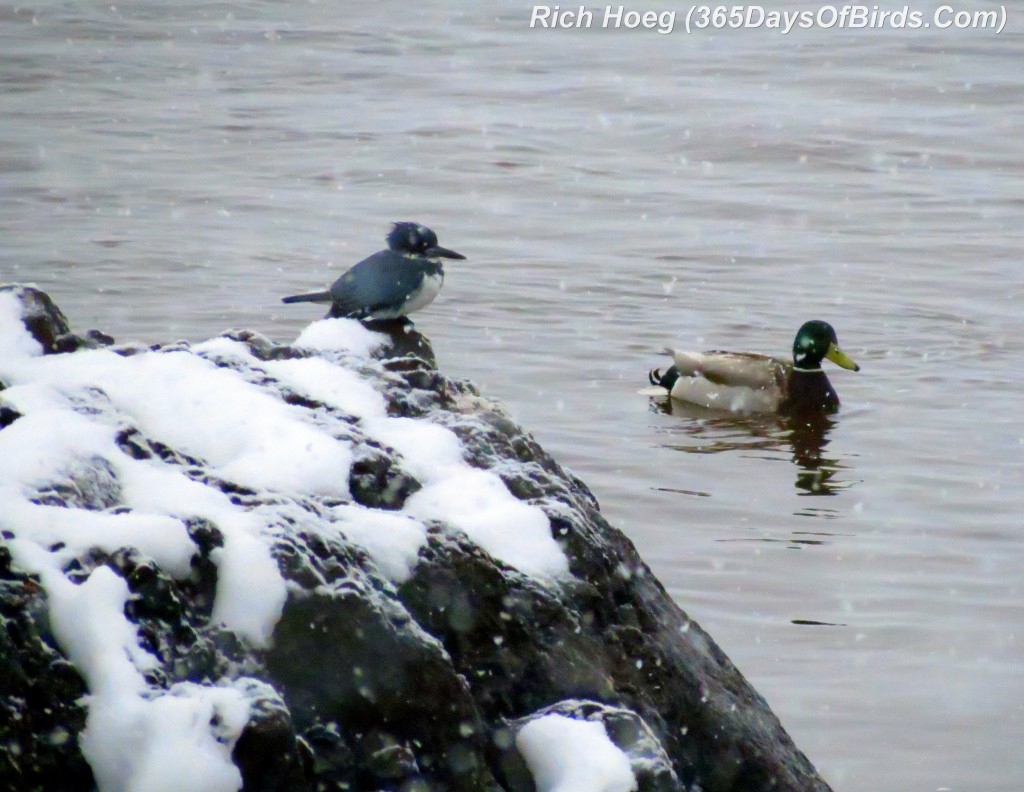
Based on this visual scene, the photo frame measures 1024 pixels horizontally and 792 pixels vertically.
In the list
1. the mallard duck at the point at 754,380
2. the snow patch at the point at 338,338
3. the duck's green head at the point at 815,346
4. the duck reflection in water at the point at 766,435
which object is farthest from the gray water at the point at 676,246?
the snow patch at the point at 338,338

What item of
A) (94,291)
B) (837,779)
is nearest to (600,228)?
(94,291)

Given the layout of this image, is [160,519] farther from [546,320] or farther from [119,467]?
[546,320]

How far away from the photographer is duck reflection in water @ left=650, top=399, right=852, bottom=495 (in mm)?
9375

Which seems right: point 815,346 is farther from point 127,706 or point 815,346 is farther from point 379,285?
point 127,706

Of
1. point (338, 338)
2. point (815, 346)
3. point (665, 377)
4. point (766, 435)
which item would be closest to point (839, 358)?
point (815, 346)

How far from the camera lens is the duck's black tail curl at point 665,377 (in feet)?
35.2

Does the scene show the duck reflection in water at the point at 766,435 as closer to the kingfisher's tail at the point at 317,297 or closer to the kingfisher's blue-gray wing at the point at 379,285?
the kingfisher's blue-gray wing at the point at 379,285

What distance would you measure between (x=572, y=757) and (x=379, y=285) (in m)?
6.77

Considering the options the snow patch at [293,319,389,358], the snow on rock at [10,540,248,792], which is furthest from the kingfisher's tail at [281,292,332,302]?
the snow on rock at [10,540,248,792]

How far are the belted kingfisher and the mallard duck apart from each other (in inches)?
69.7

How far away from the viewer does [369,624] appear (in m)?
3.11

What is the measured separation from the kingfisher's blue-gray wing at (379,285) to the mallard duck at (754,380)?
6.22 ft

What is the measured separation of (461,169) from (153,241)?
4480mm

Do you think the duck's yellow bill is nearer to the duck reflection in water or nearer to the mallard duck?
the mallard duck
